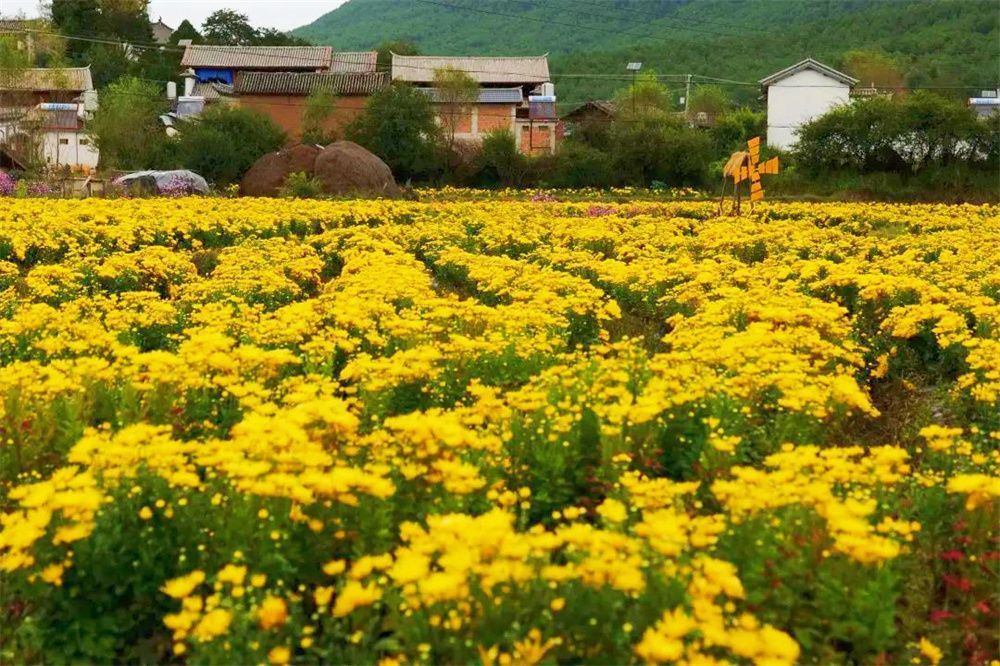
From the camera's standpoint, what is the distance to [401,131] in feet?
135

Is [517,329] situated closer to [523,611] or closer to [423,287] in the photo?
[423,287]

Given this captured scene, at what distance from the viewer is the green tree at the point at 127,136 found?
38.2 meters

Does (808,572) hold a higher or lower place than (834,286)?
lower

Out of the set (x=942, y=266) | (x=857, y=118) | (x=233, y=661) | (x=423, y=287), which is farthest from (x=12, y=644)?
(x=857, y=118)

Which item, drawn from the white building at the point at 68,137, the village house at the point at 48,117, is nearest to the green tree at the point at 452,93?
the village house at the point at 48,117

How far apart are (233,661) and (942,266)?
10.1 metres

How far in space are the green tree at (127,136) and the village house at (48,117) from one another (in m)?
1.51

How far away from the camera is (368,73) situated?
54.8 m

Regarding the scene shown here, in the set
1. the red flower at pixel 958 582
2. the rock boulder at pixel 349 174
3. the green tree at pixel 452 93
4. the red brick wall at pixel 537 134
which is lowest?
the red flower at pixel 958 582

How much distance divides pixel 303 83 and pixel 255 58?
8.21 meters

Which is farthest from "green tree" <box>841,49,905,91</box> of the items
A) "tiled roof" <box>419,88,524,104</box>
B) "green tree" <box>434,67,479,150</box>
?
"green tree" <box>434,67,479,150</box>

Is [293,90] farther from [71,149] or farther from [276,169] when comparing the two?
[276,169]

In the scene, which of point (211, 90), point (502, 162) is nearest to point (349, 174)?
point (502, 162)

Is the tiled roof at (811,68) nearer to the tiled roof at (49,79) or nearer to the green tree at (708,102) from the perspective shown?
the green tree at (708,102)
